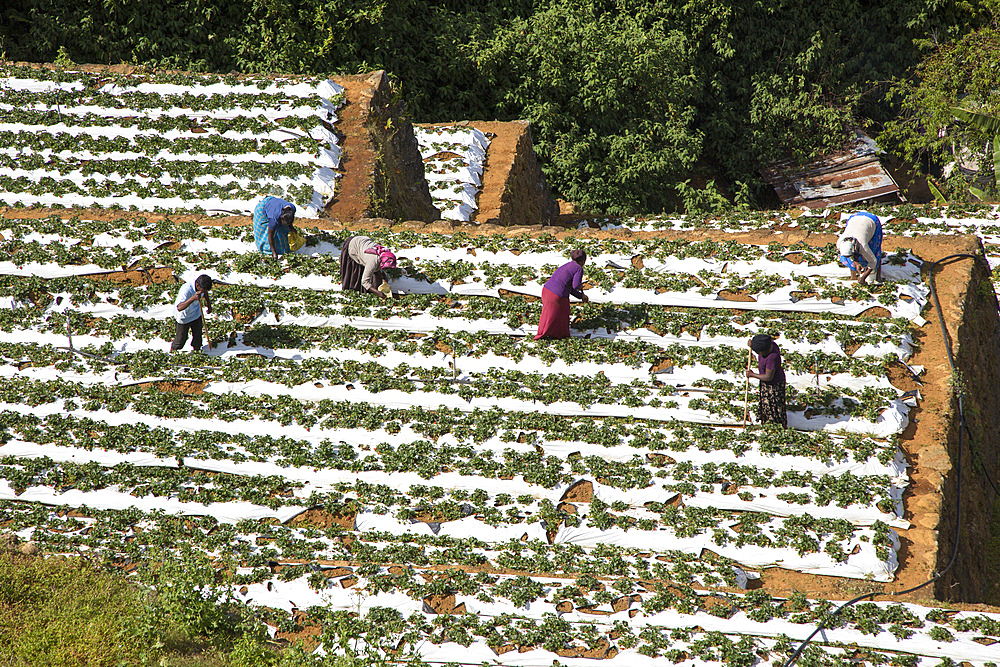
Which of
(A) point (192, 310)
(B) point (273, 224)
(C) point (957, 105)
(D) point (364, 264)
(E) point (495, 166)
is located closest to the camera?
(A) point (192, 310)

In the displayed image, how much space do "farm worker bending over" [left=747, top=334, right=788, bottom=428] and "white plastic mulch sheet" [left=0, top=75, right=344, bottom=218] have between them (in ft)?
28.0

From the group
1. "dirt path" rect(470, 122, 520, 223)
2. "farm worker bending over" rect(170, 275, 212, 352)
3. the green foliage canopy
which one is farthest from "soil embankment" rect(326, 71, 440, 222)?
the green foliage canopy

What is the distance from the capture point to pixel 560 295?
10445 mm

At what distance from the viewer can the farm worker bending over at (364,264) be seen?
1132cm

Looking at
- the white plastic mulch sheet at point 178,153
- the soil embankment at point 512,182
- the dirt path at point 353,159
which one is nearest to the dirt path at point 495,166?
the soil embankment at point 512,182

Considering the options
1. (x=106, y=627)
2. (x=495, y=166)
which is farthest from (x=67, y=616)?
(x=495, y=166)

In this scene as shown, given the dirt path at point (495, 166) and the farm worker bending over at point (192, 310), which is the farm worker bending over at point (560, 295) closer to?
the farm worker bending over at point (192, 310)

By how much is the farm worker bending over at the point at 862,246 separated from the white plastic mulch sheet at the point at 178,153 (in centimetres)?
879

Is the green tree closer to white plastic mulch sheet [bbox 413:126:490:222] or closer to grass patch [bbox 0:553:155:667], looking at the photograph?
white plastic mulch sheet [bbox 413:126:490:222]

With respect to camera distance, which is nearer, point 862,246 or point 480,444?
point 480,444

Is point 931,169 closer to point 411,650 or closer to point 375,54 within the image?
point 375,54

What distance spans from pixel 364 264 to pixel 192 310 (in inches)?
94.6

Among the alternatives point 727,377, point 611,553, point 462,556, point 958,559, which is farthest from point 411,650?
point 958,559

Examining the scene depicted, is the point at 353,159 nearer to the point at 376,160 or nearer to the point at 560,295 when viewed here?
the point at 376,160
